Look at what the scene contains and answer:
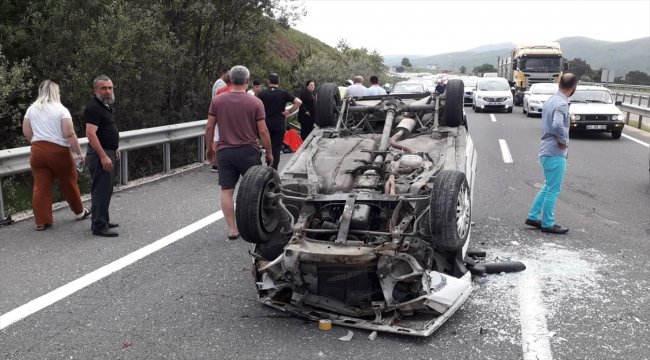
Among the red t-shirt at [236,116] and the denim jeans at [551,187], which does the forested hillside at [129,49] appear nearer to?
the red t-shirt at [236,116]

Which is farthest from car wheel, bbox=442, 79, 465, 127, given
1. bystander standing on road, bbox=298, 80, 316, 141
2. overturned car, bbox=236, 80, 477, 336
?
bystander standing on road, bbox=298, 80, 316, 141

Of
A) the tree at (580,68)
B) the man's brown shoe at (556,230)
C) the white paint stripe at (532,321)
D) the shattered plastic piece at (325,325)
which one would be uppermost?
the tree at (580,68)

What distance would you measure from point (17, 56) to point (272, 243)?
1035 centimetres

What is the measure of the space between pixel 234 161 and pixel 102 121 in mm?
1657

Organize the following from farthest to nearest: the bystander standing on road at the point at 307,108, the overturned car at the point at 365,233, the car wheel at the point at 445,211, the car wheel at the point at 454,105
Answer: the bystander standing on road at the point at 307,108 → the car wheel at the point at 454,105 → the car wheel at the point at 445,211 → the overturned car at the point at 365,233

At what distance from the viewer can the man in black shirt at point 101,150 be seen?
669cm

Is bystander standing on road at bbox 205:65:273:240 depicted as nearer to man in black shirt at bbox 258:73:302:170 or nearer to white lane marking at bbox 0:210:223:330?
white lane marking at bbox 0:210:223:330

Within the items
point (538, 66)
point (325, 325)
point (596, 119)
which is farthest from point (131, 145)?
point (538, 66)

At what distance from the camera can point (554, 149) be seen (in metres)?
7.18

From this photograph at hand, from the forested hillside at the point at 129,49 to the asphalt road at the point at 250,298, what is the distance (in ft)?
14.6

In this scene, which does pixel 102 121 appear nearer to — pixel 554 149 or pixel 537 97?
pixel 554 149

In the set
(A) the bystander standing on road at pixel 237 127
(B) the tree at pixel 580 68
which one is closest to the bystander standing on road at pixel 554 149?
(A) the bystander standing on road at pixel 237 127

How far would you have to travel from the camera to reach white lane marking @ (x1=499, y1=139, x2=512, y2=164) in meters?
12.7

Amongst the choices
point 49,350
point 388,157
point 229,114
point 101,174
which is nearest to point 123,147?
point 101,174
